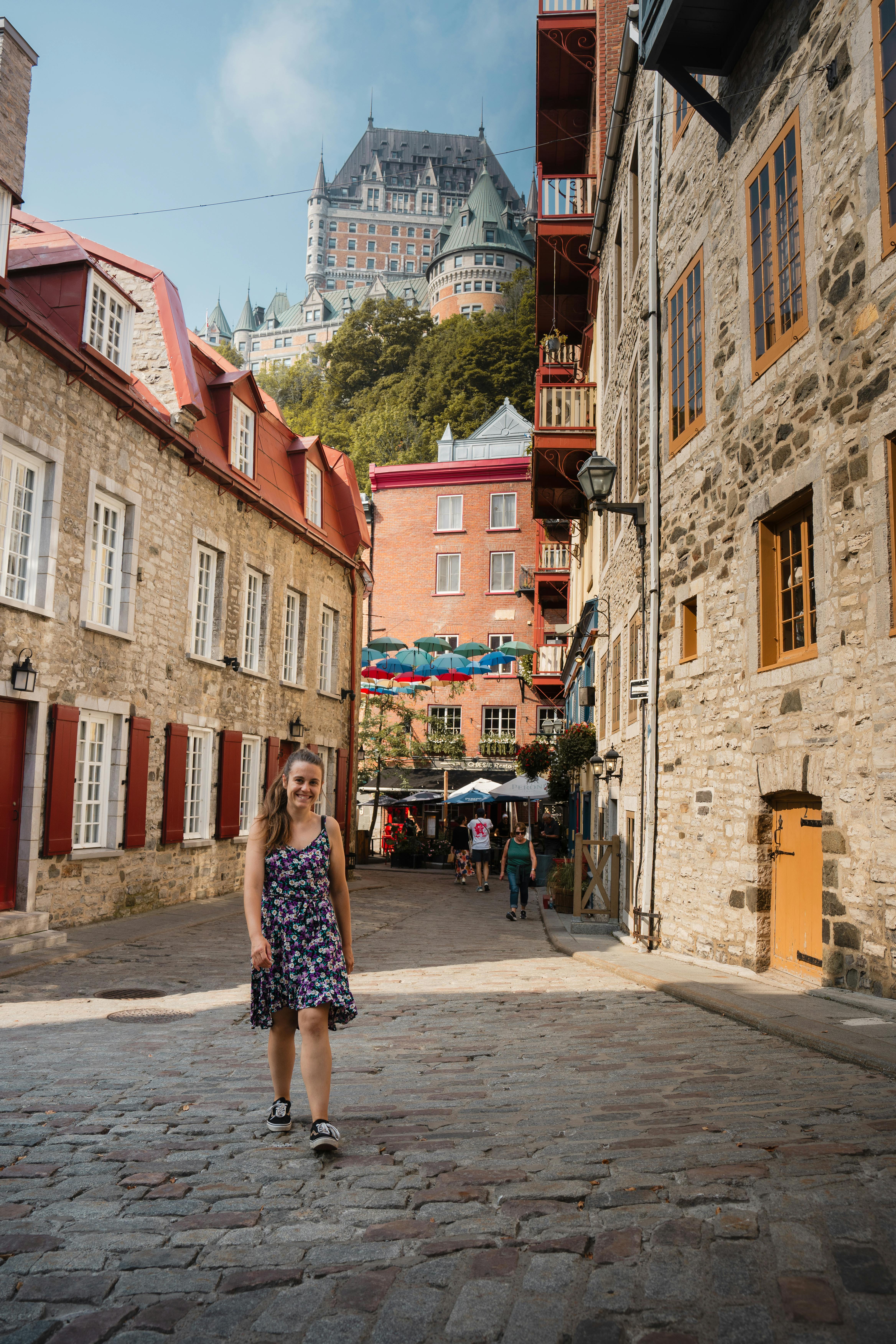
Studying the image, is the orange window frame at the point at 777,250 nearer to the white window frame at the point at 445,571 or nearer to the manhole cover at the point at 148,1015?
the manhole cover at the point at 148,1015

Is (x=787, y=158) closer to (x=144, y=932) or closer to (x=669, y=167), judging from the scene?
(x=669, y=167)

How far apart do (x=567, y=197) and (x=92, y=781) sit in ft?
56.3

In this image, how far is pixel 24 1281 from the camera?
2861 millimetres

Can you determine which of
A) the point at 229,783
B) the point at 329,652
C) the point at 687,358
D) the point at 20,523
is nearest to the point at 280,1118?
the point at 20,523

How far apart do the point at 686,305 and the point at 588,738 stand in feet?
31.2

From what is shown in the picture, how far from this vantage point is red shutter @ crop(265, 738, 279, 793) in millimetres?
18328

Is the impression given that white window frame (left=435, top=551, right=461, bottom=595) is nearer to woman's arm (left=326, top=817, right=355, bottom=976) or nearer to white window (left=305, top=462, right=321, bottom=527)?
white window (left=305, top=462, right=321, bottom=527)

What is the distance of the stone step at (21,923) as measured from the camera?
10219 mm

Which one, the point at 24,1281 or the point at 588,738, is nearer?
the point at 24,1281

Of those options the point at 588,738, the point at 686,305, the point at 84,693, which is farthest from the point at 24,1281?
the point at 588,738

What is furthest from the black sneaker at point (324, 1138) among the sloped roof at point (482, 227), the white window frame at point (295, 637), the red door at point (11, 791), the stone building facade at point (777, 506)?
the sloped roof at point (482, 227)

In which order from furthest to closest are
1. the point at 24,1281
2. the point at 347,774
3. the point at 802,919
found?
1. the point at 347,774
2. the point at 802,919
3. the point at 24,1281

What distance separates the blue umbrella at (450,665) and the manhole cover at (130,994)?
1826 cm

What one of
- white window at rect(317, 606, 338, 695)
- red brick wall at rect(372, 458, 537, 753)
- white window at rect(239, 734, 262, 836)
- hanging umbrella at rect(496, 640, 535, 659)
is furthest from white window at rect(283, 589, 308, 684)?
red brick wall at rect(372, 458, 537, 753)
